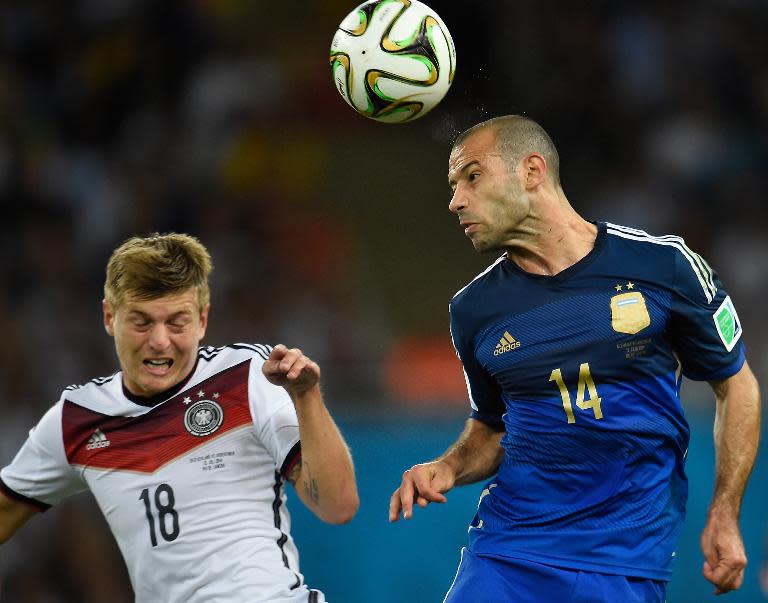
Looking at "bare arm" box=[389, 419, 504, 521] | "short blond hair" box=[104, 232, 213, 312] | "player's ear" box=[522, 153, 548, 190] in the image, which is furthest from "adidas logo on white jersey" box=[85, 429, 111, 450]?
"player's ear" box=[522, 153, 548, 190]

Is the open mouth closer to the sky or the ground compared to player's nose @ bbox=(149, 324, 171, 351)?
closer to the ground

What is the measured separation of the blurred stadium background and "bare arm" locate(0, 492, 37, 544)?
3.23m

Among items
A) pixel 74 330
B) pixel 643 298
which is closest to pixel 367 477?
pixel 74 330

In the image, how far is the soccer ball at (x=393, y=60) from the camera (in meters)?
4.70

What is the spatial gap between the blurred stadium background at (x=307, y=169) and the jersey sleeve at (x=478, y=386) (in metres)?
2.99

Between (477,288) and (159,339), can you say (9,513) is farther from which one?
(477,288)

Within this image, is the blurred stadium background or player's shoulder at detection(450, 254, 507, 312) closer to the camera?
player's shoulder at detection(450, 254, 507, 312)

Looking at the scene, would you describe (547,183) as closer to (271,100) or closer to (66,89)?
(271,100)

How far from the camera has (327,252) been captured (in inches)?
386

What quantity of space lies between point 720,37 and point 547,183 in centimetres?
654

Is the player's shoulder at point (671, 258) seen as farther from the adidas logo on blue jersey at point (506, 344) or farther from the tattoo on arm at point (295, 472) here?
the tattoo on arm at point (295, 472)

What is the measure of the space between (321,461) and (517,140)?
139 cm

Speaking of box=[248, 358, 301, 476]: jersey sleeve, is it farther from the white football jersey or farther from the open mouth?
the open mouth

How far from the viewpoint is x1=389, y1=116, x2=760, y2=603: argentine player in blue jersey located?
4039 millimetres
